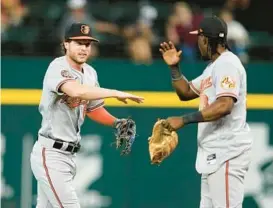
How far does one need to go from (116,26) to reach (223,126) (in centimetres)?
583

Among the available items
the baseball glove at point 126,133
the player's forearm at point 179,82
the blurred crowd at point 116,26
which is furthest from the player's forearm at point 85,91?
the blurred crowd at point 116,26

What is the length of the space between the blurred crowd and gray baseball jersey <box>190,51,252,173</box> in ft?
13.6

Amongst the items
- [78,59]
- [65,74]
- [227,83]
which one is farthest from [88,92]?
[227,83]

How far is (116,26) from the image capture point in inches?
515

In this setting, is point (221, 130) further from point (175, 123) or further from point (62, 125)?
point (62, 125)

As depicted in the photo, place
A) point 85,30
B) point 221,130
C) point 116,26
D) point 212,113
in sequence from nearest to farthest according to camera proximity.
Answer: point 212,113 < point 221,130 < point 85,30 < point 116,26

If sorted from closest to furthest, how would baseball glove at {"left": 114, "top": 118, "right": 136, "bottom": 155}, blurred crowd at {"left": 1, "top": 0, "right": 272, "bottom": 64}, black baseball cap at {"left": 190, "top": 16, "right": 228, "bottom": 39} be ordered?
black baseball cap at {"left": 190, "top": 16, "right": 228, "bottom": 39}
baseball glove at {"left": 114, "top": 118, "right": 136, "bottom": 155}
blurred crowd at {"left": 1, "top": 0, "right": 272, "bottom": 64}

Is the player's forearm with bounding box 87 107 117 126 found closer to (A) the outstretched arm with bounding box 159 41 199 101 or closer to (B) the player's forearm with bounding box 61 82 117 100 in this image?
(A) the outstretched arm with bounding box 159 41 199 101

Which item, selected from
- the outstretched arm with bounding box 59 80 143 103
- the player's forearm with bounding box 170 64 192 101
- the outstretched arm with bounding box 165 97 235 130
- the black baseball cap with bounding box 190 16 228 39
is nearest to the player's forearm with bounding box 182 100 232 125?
the outstretched arm with bounding box 165 97 235 130

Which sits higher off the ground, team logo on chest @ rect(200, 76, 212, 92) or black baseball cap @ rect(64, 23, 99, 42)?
black baseball cap @ rect(64, 23, 99, 42)

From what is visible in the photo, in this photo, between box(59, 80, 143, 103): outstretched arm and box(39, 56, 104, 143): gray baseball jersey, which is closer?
box(59, 80, 143, 103): outstretched arm

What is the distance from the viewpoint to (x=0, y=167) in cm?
1088

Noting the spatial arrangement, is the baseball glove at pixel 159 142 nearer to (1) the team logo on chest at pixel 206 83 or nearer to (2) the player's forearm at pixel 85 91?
(1) the team logo on chest at pixel 206 83

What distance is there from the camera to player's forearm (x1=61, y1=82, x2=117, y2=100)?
7.27m
